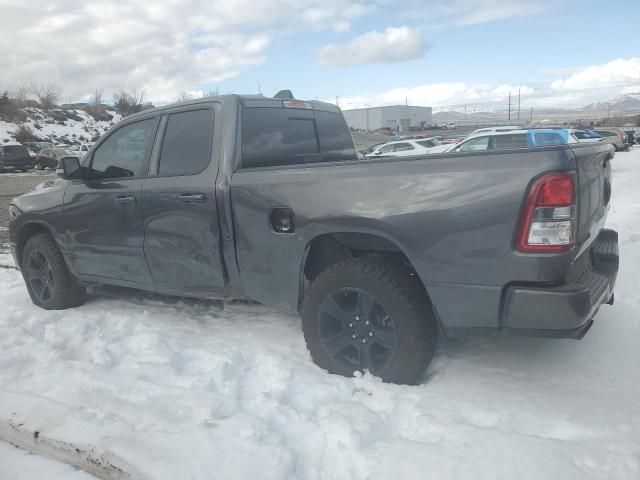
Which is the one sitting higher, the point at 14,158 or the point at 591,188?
the point at 591,188

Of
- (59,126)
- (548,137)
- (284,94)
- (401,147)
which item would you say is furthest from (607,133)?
(59,126)

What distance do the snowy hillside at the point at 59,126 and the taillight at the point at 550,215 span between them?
1787 inches

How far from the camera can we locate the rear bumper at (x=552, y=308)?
99.8 inches

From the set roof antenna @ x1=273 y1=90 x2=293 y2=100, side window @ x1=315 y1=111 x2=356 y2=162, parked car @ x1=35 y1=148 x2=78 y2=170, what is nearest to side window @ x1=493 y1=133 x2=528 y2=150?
side window @ x1=315 y1=111 x2=356 y2=162

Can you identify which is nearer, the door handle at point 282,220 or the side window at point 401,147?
the door handle at point 282,220

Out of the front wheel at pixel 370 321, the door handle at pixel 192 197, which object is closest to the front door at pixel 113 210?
the door handle at pixel 192 197

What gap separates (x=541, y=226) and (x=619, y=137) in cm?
3521

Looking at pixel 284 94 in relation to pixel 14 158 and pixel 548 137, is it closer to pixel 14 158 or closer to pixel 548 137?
pixel 548 137

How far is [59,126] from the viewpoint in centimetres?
4862

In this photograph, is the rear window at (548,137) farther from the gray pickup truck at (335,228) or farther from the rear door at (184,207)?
the rear door at (184,207)

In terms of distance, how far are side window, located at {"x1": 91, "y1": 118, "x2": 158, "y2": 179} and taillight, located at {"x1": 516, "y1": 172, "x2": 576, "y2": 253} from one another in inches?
113

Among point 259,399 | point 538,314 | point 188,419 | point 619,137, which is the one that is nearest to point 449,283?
point 538,314

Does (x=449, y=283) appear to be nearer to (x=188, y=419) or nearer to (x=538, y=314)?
(x=538, y=314)

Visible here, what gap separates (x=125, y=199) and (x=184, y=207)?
0.68m
